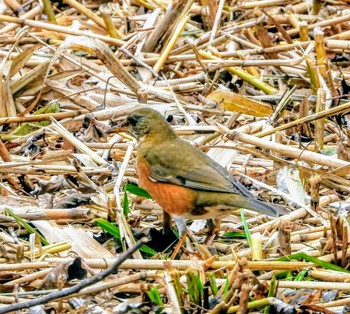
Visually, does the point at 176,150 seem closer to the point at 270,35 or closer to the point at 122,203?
the point at 122,203

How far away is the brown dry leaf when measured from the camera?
6594 millimetres

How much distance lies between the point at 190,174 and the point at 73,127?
1.42m

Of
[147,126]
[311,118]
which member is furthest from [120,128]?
[311,118]

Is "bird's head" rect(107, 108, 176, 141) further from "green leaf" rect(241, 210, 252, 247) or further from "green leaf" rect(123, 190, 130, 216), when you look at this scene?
"green leaf" rect(241, 210, 252, 247)

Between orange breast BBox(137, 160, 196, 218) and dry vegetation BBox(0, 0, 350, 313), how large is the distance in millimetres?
139

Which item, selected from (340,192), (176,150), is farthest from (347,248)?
(176,150)

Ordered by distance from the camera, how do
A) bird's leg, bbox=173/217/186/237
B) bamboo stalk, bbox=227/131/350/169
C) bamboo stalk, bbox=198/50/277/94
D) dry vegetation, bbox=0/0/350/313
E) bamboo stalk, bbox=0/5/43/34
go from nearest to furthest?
dry vegetation, bbox=0/0/350/313
bird's leg, bbox=173/217/186/237
bamboo stalk, bbox=227/131/350/169
bamboo stalk, bbox=198/50/277/94
bamboo stalk, bbox=0/5/43/34

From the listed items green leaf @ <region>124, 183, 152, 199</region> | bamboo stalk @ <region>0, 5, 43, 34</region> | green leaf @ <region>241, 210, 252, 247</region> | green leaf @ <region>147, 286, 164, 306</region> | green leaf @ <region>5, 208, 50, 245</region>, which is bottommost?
green leaf @ <region>5, 208, 50, 245</region>

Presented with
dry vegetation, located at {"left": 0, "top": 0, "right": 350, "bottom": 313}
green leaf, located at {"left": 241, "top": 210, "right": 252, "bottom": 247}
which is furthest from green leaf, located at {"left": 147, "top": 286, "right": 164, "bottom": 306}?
green leaf, located at {"left": 241, "top": 210, "right": 252, "bottom": 247}

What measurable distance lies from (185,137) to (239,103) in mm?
568

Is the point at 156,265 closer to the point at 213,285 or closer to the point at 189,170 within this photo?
the point at 213,285

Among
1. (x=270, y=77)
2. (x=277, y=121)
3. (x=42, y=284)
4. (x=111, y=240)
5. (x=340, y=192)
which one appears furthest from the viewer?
(x=270, y=77)

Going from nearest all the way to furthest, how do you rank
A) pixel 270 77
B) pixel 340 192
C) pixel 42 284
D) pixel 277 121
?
pixel 42 284 → pixel 340 192 → pixel 277 121 → pixel 270 77

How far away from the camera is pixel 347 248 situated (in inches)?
178
